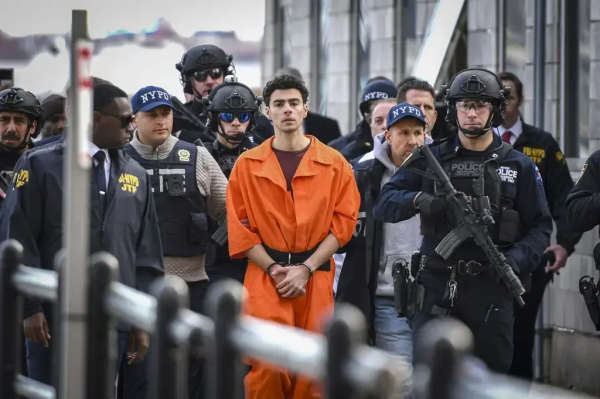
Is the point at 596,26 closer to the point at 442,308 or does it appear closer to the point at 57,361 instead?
the point at 442,308

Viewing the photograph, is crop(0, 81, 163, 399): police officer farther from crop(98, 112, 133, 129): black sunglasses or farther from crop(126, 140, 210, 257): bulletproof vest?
crop(126, 140, 210, 257): bulletproof vest

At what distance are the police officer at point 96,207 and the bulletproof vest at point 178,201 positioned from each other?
1.20m

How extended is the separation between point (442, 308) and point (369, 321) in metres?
0.94

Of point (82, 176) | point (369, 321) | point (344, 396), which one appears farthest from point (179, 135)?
point (344, 396)

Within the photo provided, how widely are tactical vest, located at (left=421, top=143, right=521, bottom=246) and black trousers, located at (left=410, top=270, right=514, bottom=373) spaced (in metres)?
0.23

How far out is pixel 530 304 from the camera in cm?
1045

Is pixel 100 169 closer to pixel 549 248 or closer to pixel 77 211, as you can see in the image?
pixel 77 211

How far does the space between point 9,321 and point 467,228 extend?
2.88 meters

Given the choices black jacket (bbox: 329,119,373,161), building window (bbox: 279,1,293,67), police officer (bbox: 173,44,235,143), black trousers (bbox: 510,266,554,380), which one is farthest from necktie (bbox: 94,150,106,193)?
building window (bbox: 279,1,293,67)

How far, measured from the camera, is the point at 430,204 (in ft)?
26.6

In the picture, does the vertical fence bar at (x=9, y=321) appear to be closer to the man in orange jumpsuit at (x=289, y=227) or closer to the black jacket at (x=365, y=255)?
the man in orange jumpsuit at (x=289, y=227)

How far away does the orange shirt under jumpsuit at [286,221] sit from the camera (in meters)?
8.08

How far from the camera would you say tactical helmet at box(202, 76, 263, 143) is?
31.3ft

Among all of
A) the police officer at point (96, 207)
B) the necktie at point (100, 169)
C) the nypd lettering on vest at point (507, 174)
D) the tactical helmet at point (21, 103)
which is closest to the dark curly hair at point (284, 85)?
the nypd lettering on vest at point (507, 174)
